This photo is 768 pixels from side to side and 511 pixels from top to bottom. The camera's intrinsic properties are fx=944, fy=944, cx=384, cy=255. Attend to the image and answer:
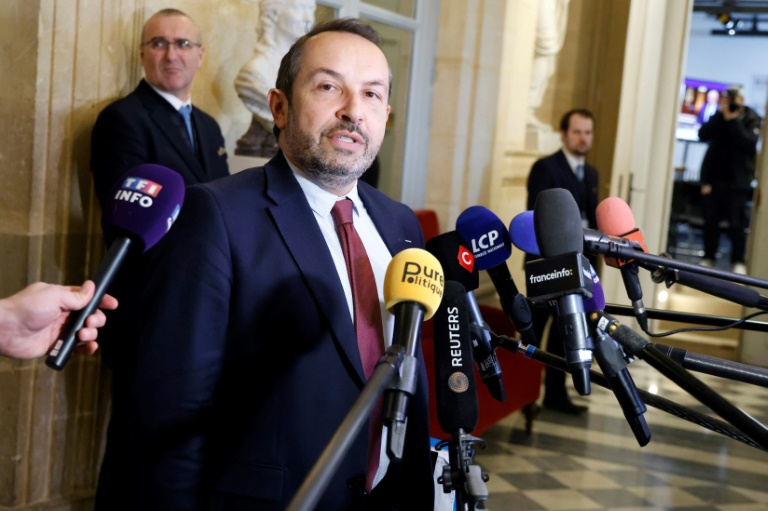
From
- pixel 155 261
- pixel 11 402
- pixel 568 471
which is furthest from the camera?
pixel 568 471

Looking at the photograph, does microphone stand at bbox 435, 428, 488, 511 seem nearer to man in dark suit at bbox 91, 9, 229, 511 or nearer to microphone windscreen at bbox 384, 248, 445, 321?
microphone windscreen at bbox 384, 248, 445, 321

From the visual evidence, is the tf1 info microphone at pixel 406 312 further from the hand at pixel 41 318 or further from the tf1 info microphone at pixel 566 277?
the hand at pixel 41 318

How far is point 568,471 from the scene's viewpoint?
5.05 metres

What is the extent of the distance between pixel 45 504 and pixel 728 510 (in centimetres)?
317

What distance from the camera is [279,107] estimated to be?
1.92 meters

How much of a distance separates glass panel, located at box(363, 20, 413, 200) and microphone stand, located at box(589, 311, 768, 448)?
15.5 ft

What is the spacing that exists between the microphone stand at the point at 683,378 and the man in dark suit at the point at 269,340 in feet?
1.53

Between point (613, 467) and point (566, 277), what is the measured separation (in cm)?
411

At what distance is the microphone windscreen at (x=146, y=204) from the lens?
55.7 inches

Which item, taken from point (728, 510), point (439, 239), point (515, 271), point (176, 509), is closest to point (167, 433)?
point (176, 509)

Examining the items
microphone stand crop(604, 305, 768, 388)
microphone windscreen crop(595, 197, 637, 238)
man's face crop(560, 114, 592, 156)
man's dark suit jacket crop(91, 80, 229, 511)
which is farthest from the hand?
man's face crop(560, 114, 592, 156)

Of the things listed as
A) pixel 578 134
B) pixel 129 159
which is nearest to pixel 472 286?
pixel 129 159

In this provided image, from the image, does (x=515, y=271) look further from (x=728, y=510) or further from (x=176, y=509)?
(x=176, y=509)

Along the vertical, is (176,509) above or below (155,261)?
below
